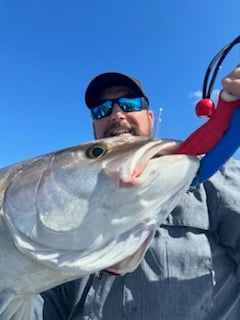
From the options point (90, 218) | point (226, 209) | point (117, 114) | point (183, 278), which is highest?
point (117, 114)

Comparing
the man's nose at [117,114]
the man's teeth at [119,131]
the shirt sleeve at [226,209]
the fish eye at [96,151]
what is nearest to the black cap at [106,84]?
the man's nose at [117,114]

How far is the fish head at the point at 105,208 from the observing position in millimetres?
2402

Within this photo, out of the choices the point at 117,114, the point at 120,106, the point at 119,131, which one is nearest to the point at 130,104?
the point at 120,106

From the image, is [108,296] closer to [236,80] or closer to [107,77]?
[236,80]

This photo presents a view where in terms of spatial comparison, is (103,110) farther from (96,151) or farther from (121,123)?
(96,151)

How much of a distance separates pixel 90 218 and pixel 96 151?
0.39 metres

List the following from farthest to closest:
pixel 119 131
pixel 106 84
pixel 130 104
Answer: pixel 106 84 < pixel 130 104 < pixel 119 131

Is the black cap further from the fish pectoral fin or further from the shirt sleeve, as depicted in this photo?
the fish pectoral fin

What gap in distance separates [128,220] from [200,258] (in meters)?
1.35

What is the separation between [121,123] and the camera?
15.9 ft

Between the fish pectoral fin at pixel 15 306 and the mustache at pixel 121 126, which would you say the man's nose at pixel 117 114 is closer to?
the mustache at pixel 121 126

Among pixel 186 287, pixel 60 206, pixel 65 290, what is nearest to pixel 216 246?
pixel 186 287

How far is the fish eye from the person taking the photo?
2.59 metres

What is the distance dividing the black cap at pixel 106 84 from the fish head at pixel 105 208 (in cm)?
269
